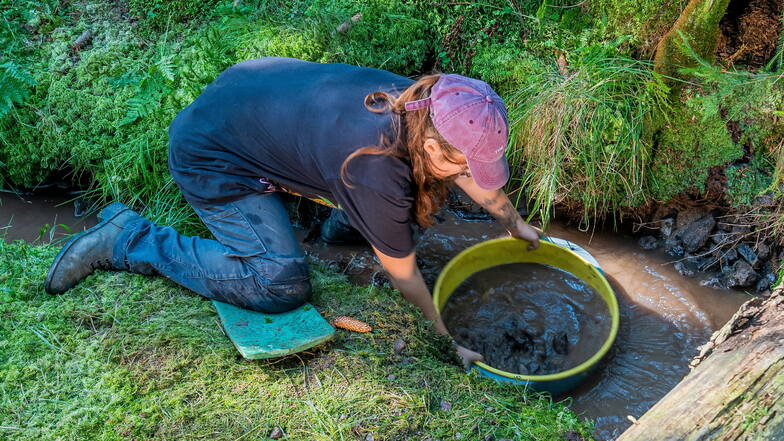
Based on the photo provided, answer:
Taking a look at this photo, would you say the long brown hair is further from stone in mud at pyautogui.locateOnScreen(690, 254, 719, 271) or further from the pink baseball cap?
→ stone in mud at pyautogui.locateOnScreen(690, 254, 719, 271)

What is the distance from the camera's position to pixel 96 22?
378cm

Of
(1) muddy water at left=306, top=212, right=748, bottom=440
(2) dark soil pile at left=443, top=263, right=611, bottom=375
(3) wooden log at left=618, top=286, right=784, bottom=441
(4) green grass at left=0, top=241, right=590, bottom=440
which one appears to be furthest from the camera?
(2) dark soil pile at left=443, top=263, right=611, bottom=375

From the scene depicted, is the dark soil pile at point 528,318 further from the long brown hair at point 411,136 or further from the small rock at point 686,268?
the long brown hair at point 411,136

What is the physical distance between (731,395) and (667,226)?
1.83m

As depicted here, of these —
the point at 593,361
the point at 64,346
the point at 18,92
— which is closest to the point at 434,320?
the point at 593,361

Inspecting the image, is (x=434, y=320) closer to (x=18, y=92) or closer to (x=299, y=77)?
(x=299, y=77)

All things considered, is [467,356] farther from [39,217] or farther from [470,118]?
[39,217]

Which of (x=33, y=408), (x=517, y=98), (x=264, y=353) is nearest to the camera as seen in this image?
(x=33, y=408)

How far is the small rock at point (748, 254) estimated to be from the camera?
10.00 feet

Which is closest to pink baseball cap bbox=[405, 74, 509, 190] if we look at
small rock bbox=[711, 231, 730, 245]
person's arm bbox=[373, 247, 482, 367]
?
person's arm bbox=[373, 247, 482, 367]

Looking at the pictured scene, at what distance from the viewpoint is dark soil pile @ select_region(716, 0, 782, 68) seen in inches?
115

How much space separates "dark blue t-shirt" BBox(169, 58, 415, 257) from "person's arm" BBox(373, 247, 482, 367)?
0.25ft

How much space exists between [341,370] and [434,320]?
0.50 meters

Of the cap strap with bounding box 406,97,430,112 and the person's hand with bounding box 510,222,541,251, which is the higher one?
the cap strap with bounding box 406,97,430,112
